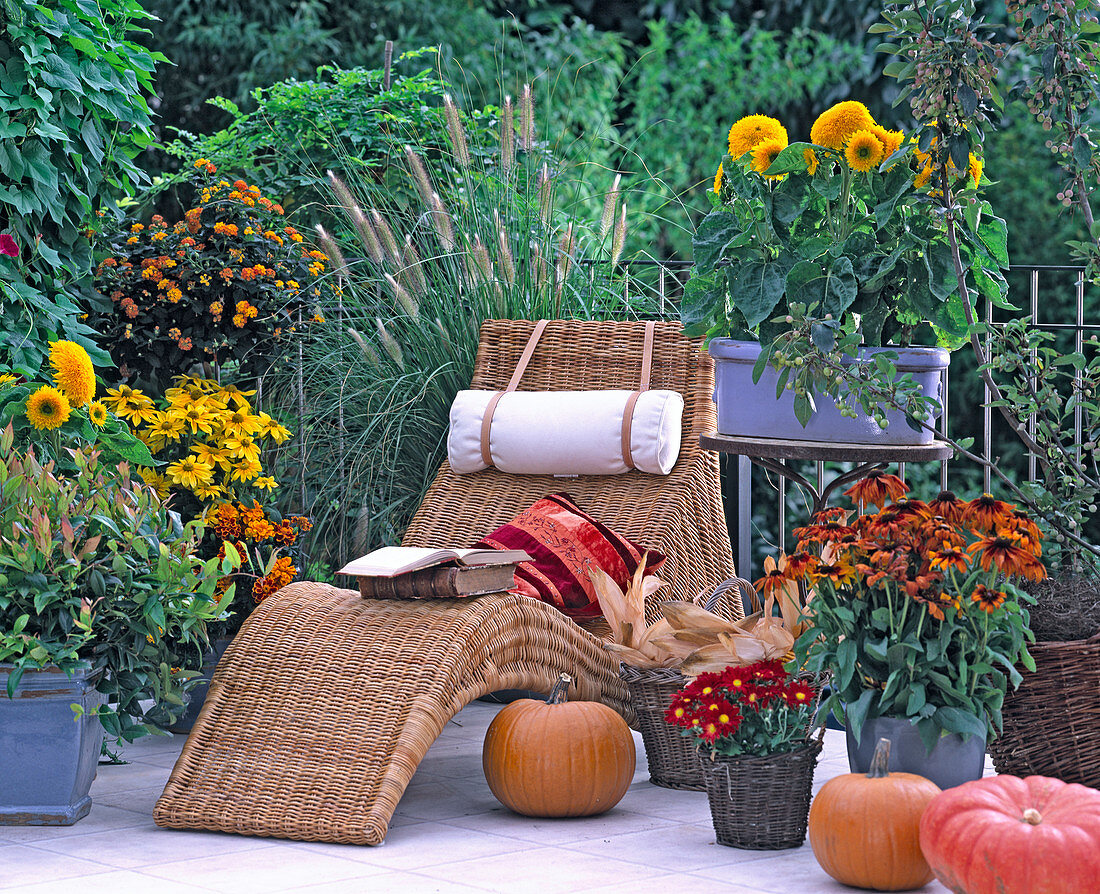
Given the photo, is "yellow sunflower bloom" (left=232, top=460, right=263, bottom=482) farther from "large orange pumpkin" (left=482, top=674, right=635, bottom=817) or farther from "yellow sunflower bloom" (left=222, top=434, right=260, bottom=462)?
"large orange pumpkin" (left=482, top=674, right=635, bottom=817)

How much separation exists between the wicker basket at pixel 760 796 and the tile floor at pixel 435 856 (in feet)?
0.11

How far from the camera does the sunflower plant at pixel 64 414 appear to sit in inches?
127

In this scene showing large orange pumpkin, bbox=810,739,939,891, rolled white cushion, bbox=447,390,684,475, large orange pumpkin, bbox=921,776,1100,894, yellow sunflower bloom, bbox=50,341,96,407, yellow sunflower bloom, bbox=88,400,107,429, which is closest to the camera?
large orange pumpkin, bbox=921,776,1100,894

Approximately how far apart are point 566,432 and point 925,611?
1440 millimetres

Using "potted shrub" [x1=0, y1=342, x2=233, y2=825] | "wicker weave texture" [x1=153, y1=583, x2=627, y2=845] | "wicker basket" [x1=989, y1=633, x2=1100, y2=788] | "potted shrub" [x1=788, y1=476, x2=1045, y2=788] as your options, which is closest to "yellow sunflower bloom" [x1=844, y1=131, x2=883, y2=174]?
"potted shrub" [x1=788, y1=476, x2=1045, y2=788]

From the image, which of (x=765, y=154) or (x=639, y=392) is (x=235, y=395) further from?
(x=765, y=154)

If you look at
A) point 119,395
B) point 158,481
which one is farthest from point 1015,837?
point 119,395

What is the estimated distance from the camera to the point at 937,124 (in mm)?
2799

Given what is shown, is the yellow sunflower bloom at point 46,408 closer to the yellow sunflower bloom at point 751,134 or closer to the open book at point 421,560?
the open book at point 421,560

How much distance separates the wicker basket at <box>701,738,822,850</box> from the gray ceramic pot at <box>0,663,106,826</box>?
1.22 m

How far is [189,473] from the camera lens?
372cm

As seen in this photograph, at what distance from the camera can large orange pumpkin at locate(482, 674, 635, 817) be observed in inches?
111

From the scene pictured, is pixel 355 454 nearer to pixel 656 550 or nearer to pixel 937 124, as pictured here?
pixel 656 550

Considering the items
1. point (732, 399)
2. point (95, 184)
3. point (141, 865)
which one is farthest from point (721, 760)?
point (95, 184)
